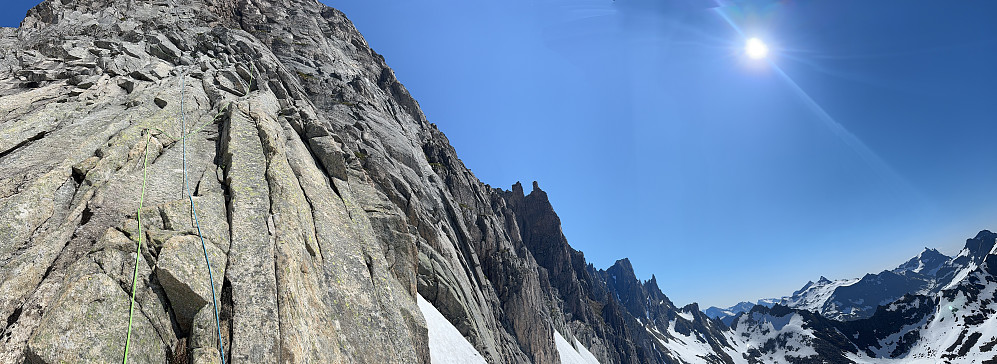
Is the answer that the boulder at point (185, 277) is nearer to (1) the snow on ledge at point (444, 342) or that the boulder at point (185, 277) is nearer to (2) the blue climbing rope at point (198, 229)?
(2) the blue climbing rope at point (198, 229)

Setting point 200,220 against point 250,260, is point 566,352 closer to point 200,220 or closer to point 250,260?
point 250,260

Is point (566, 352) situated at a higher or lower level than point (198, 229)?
higher

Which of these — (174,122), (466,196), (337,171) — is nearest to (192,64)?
(174,122)

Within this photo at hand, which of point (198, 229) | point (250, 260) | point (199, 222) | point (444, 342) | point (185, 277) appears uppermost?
point (199, 222)

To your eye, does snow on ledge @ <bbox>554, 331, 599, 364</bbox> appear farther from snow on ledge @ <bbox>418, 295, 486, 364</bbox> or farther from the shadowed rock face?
snow on ledge @ <bbox>418, 295, 486, 364</bbox>

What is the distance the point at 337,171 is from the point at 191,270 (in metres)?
13.9

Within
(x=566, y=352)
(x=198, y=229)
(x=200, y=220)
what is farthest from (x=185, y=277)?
(x=566, y=352)

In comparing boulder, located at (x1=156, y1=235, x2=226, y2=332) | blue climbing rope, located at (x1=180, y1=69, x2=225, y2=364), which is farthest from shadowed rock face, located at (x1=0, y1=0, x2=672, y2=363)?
blue climbing rope, located at (x1=180, y1=69, x2=225, y2=364)

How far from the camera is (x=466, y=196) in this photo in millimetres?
62875

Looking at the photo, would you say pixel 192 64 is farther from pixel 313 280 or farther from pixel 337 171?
pixel 313 280

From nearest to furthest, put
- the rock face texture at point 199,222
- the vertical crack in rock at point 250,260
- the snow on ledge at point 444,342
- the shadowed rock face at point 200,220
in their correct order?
the rock face texture at point 199,222 < the shadowed rock face at point 200,220 < the vertical crack in rock at point 250,260 < the snow on ledge at point 444,342

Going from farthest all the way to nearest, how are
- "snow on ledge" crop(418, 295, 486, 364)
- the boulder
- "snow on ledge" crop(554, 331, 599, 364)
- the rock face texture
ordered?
1. "snow on ledge" crop(554, 331, 599, 364)
2. "snow on ledge" crop(418, 295, 486, 364)
3. the boulder
4. the rock face texture

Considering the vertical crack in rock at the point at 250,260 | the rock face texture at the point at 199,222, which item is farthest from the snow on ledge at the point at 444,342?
the vertical crack in rock at the point at 250,260

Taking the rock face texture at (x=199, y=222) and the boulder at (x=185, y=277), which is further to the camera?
the boulder at (x=185, y=277)
